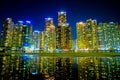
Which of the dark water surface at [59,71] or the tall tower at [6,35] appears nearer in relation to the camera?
the dark water surface at [59,71]

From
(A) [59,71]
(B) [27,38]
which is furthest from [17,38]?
(A) [59,71]

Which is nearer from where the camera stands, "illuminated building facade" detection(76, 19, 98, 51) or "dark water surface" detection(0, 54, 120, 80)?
"dark water surface" detection(0, 54, 120, 80)

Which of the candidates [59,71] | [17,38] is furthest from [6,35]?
[59,71]

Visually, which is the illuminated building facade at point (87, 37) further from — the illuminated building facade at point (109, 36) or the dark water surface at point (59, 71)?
the dark water surface at point (59, 71)

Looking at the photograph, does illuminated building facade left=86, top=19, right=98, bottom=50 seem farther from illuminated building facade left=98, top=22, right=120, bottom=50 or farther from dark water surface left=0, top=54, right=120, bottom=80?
dark water surface left=0, top=54, right=120, bottom=80

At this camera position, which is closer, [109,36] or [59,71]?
[59,71]

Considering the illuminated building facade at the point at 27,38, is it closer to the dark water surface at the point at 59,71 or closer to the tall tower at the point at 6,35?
the tall tower at the point at 6,35

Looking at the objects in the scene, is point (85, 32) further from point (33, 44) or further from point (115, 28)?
point (33, 44)

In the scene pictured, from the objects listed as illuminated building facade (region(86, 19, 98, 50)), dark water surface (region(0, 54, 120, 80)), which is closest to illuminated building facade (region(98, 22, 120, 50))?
illuminated building facade (region(86, 19, 98, 50))

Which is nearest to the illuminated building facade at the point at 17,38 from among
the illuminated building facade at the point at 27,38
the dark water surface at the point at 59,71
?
the illuminated building facade at the point at 27,38

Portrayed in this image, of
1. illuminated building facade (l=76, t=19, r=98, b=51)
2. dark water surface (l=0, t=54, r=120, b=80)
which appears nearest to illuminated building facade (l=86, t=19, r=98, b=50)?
illuminated building facade (l=76, t=19, r=98, b=51)

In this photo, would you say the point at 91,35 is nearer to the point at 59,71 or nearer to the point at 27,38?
the point at 27,38

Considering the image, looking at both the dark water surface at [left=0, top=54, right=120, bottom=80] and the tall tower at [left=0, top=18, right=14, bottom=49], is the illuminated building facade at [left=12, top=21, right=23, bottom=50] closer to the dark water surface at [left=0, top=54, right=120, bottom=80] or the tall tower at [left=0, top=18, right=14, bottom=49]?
the tall tower at [left=0, top=18, right=14, bottom=49]

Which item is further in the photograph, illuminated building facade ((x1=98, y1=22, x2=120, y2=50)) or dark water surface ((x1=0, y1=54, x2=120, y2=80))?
illuminated building facade ((x1=98, y1=22, x2=120, y2=50))
